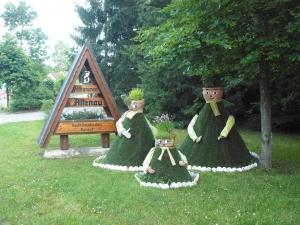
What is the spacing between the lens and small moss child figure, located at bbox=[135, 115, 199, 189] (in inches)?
343

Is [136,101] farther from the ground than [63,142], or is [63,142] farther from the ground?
[136,101]

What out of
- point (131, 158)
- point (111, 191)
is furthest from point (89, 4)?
point (111, 191)

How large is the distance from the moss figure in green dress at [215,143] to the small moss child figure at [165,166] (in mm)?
1487

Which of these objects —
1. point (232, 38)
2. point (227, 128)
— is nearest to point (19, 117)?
point (227, 128)

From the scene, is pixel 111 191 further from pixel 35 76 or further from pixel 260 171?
pixel 35 76

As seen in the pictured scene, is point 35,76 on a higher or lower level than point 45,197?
higher

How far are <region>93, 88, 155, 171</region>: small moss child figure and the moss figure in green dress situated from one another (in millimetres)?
1056

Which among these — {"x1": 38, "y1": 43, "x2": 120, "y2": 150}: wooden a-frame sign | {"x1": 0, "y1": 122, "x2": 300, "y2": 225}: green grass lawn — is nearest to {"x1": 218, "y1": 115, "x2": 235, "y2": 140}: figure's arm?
{"x1": 0, "y1": 122, "x2": 300, "y2": 225}: green grass lawn

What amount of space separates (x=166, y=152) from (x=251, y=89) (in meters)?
11.2

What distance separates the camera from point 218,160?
34.3ft

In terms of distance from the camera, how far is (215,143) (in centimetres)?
1062

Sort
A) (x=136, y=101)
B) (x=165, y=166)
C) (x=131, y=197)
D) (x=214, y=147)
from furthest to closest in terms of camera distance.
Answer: (x=136, y=101) < (x=214, y=147) < (x=165, y=166) < (x=131, y=197)

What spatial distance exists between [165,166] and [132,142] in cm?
203

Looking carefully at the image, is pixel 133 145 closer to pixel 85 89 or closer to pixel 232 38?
pixel 85 89
